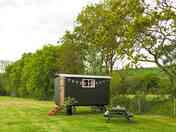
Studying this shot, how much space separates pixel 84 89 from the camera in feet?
80.6

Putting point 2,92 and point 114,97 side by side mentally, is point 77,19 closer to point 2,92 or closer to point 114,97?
point 114,97

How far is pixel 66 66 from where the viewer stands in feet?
120

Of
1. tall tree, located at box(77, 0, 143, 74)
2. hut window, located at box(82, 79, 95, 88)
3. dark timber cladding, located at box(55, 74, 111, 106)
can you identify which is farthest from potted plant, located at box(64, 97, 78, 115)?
tall tree, located at box(77, 0, 143, 74)

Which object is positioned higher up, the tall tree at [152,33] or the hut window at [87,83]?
the tall tree at [152,33]

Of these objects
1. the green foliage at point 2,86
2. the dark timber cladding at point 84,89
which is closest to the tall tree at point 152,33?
the dark timber cladding at point 84,89

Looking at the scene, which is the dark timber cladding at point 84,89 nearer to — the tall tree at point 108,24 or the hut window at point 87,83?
the hut window at point 87,83

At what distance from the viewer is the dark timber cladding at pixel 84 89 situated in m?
24.2

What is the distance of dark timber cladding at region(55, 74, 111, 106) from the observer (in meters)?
24.2

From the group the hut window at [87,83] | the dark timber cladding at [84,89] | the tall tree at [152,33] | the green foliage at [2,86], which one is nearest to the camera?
the tall tree at [152,33]

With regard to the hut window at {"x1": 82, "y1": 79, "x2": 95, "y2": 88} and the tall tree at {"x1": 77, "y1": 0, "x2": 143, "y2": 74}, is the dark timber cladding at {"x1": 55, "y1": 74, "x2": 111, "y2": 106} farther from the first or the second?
the tall tree at {"x1": 77, "y1": 0, "x2": 143, "y2": 74}

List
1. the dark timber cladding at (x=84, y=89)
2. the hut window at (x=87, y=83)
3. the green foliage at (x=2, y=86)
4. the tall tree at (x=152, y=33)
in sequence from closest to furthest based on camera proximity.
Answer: the tall tree at (x=152, y=33), the dark timber cladding at (x=84, y=89), the hut window at (x=87, y=83), the green foliage at (x=2, y=86)

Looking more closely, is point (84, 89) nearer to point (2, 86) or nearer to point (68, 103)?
point (68, 103)

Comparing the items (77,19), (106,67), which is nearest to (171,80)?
(106,67)

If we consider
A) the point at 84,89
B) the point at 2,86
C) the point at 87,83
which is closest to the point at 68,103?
the point at 84,89
